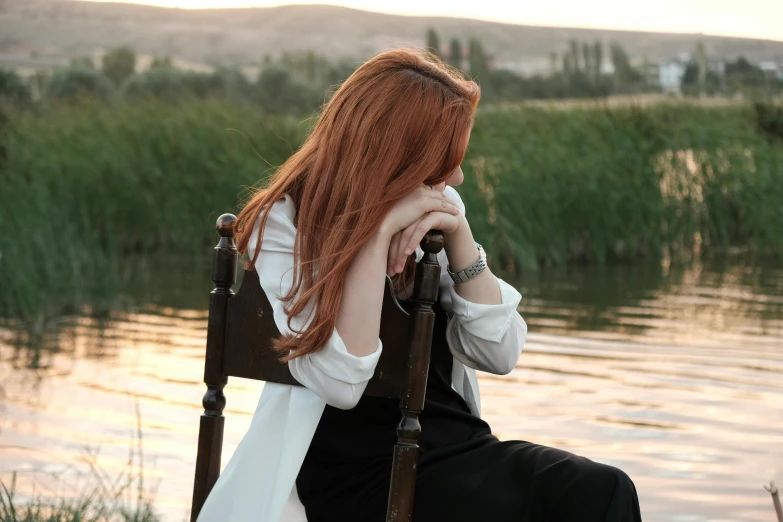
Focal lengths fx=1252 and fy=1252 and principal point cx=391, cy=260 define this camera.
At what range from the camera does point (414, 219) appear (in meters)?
1.93

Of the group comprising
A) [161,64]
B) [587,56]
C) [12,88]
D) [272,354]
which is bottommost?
[161,64]

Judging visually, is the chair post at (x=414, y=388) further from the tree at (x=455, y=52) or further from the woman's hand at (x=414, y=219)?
the tree at (x=455, y=52)

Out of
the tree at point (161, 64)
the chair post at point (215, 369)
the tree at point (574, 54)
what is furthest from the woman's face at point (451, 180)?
the tree at point (574, 54)

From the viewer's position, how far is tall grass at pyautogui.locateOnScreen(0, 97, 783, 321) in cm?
837

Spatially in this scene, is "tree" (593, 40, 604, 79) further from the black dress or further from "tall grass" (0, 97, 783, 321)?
the black dress

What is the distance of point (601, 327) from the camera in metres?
6.28

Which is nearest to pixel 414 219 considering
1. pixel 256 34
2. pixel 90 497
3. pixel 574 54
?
pixel 90 497

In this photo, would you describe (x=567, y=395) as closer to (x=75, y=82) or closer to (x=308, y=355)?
(x=308, y=355)

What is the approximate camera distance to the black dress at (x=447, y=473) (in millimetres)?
1800

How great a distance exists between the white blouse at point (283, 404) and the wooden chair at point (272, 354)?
3cm

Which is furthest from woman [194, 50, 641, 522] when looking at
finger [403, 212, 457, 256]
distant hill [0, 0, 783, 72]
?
distant hill [0, 0, 783, 72]

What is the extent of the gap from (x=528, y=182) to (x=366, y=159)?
6.60 meters

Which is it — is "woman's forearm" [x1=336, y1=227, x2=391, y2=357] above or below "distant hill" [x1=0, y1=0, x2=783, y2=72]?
above

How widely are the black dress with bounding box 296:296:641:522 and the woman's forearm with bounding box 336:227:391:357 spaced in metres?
0.16
